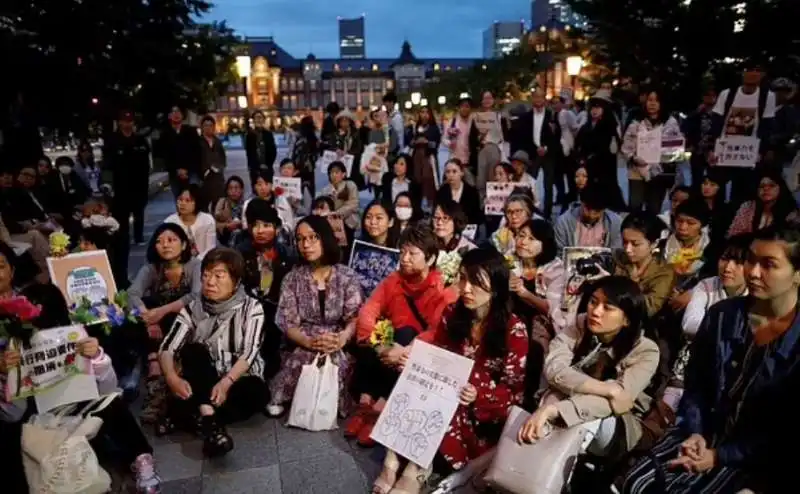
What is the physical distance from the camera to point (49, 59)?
312 inches

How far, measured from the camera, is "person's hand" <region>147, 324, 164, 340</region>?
441 cm

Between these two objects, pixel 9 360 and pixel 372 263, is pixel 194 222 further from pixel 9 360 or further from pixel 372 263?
pixel 9 360

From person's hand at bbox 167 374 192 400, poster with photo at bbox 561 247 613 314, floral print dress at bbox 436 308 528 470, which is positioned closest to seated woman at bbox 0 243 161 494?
person's hand at bbox 167 374 192 400

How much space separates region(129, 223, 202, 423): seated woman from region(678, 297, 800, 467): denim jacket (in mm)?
3042

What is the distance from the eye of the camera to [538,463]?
2795 mm

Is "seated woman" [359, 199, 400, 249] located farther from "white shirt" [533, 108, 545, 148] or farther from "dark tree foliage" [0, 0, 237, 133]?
"white shirt" [533, 108, 545, 148]

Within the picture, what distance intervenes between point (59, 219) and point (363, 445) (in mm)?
4839

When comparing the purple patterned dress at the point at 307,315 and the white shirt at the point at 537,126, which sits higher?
the white shirt at the point at 537,126

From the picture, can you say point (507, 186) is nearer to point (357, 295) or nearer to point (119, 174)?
point (357, 295)

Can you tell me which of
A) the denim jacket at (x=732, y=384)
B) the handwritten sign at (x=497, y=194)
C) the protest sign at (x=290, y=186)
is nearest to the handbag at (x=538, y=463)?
the denim jacket at (x=732, y=384)

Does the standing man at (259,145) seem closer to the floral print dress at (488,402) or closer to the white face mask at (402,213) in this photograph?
the white face mask at (402,213)

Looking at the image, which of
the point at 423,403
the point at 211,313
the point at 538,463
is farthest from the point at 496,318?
the point at 211,313

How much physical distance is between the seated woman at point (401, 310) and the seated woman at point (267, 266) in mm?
835

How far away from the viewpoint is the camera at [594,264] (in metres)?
4.15
